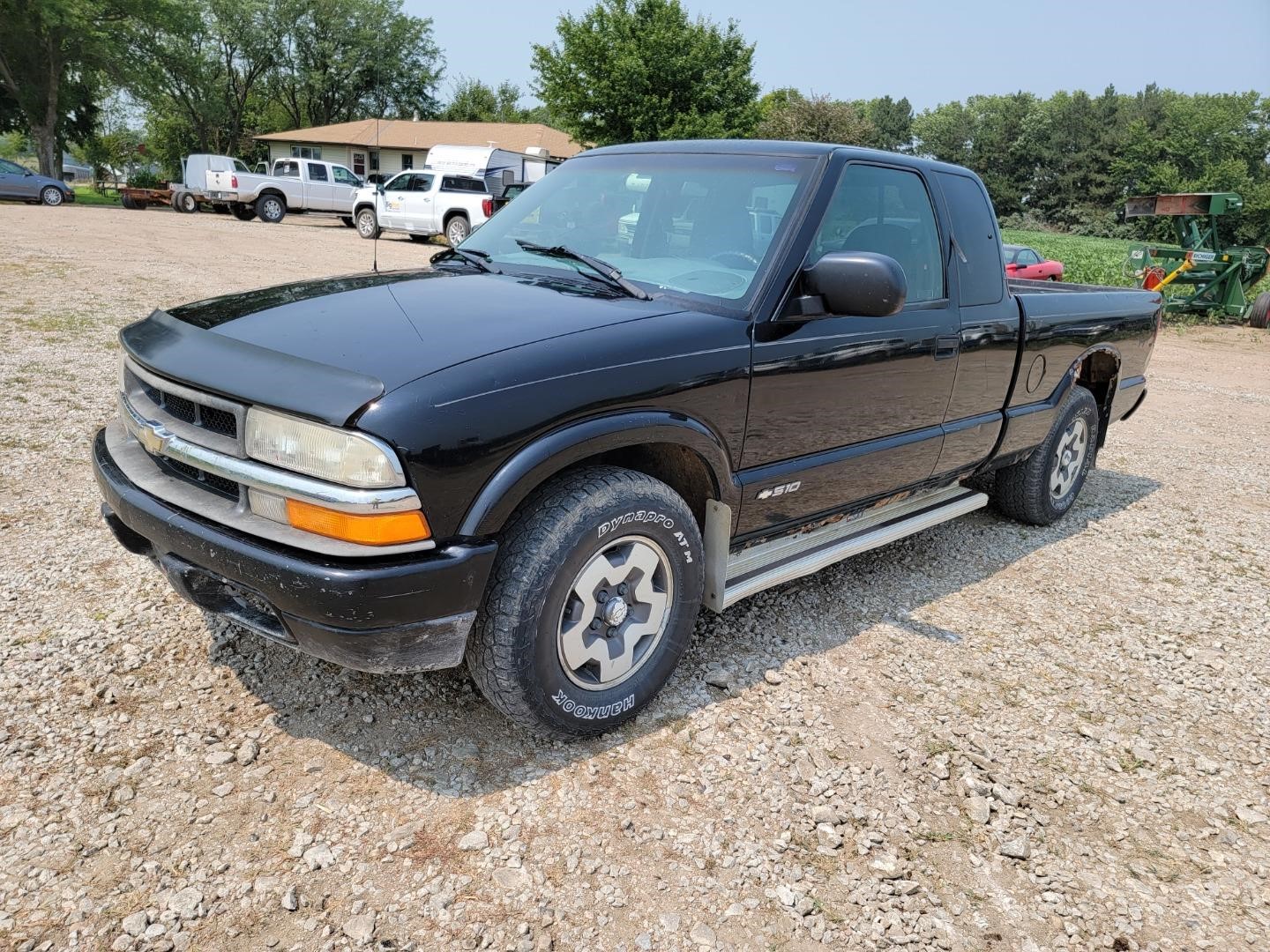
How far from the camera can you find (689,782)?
2.75 metres

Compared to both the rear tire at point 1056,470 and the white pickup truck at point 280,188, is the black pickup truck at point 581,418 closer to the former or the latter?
the rear tire at point 1056,470

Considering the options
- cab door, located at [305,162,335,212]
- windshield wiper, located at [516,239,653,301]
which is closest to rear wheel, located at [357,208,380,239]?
cab door, located at [305,162,335,212]

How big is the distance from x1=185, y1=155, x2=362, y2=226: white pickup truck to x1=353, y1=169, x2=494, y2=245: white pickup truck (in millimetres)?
5643

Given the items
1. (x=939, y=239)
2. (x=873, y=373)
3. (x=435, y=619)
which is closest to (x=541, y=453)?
(x=435, y=619)

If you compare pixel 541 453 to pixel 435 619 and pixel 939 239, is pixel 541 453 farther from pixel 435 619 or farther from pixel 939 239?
pixel 939 239

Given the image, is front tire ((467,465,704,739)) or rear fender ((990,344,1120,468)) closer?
front tire ((467,465,704,739))

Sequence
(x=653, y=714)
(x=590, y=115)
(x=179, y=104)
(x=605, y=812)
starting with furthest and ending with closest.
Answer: (x=179, y=104) < (x=590, y=115) < (x=653, y=714) < (x=605, y=812)

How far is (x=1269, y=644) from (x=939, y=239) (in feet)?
7.70

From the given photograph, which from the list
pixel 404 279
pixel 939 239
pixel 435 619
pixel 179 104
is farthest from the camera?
pixel 179 104

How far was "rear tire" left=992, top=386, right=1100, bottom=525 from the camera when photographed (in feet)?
16.9

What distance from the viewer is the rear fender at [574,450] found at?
95.0 inches

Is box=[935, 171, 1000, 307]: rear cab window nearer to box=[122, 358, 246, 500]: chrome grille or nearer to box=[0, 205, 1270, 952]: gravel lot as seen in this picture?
box=[0, 205, 1270, 952]: gravel lot

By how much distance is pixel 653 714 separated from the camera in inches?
122

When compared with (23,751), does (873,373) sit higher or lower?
higher
